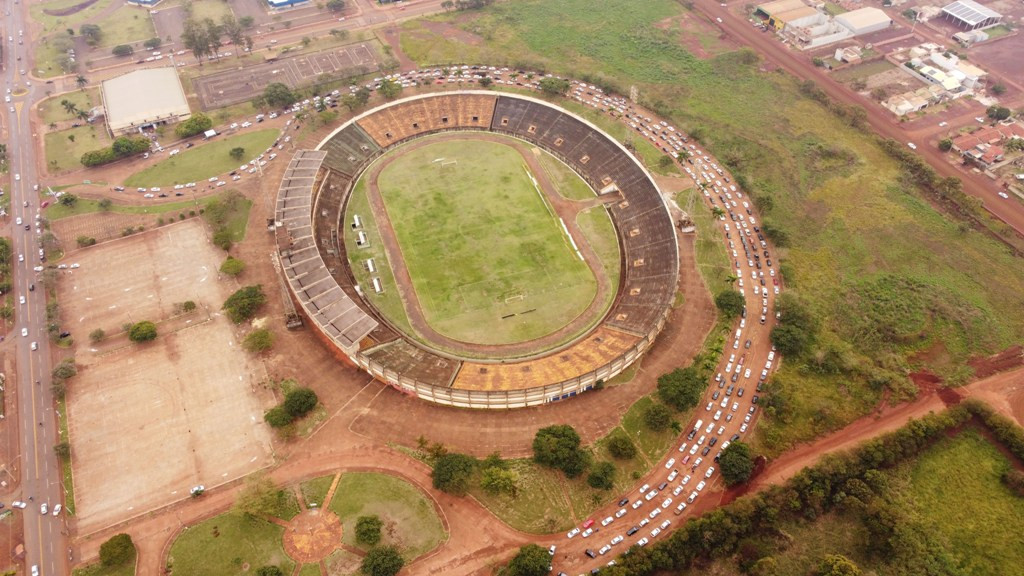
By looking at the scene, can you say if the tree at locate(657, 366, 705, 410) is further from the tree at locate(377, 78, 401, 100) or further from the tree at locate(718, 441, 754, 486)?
the tree at locate(377, 78, 401, 100)

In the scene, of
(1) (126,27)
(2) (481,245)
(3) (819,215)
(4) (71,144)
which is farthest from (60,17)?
(3) (819,215)

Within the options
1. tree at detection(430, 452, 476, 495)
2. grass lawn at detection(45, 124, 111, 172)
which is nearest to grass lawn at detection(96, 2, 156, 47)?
grass lawn at detection(45, 124, 111, 172)

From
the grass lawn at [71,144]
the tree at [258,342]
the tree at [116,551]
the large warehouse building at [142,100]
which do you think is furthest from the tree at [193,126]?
the tree at [116,551]

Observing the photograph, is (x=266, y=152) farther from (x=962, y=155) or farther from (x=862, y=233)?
(x=962, y=155)

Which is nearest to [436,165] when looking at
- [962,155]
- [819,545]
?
[819,545]

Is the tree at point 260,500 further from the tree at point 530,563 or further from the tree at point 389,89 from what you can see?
the tree at point 389,89

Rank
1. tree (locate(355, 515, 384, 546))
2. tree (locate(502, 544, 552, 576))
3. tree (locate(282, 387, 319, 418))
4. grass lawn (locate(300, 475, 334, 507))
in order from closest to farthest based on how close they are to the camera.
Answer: tree (locate(502, 544, 552, 576)) → tree (locate(355, 515, 384, 546)) → grass lawn (locate(300, 475, 334, 507)) → tree (locate(282, 387, 319, 418))
